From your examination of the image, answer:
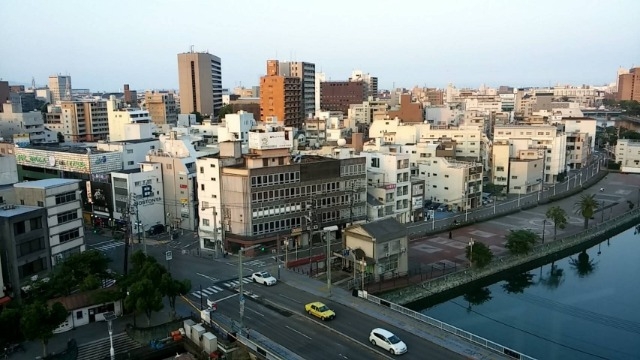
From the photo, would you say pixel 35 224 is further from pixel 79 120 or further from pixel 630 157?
pixel 630 157

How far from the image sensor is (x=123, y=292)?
2591 cm

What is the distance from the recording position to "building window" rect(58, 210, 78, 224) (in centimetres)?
3088

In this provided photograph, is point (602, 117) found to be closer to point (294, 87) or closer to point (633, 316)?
point (294, 87)

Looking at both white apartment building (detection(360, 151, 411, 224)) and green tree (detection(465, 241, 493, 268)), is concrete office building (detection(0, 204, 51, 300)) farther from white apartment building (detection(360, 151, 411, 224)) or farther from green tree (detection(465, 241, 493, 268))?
green tree (detection(465, 241, 493, 268))

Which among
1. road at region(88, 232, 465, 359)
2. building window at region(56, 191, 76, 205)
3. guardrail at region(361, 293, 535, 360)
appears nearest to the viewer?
guardrail at region(361, 293, 535, 360)

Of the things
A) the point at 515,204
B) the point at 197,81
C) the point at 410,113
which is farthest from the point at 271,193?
the point at 197,81

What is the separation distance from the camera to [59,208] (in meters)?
30.8

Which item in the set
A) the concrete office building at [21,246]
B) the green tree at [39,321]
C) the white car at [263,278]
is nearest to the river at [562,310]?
the white car at [263,278]

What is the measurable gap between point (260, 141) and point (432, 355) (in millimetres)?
22120

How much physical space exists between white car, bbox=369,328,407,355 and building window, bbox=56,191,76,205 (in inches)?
803

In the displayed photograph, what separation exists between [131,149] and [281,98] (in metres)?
44.4

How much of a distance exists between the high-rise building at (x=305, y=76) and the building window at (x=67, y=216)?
254 ft

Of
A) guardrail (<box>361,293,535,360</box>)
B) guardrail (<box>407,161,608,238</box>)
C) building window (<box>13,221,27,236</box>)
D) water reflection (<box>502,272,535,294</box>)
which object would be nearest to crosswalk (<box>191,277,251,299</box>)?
guardrail (<box>361,293,535,360</box>)

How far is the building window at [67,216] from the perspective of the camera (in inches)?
1216
